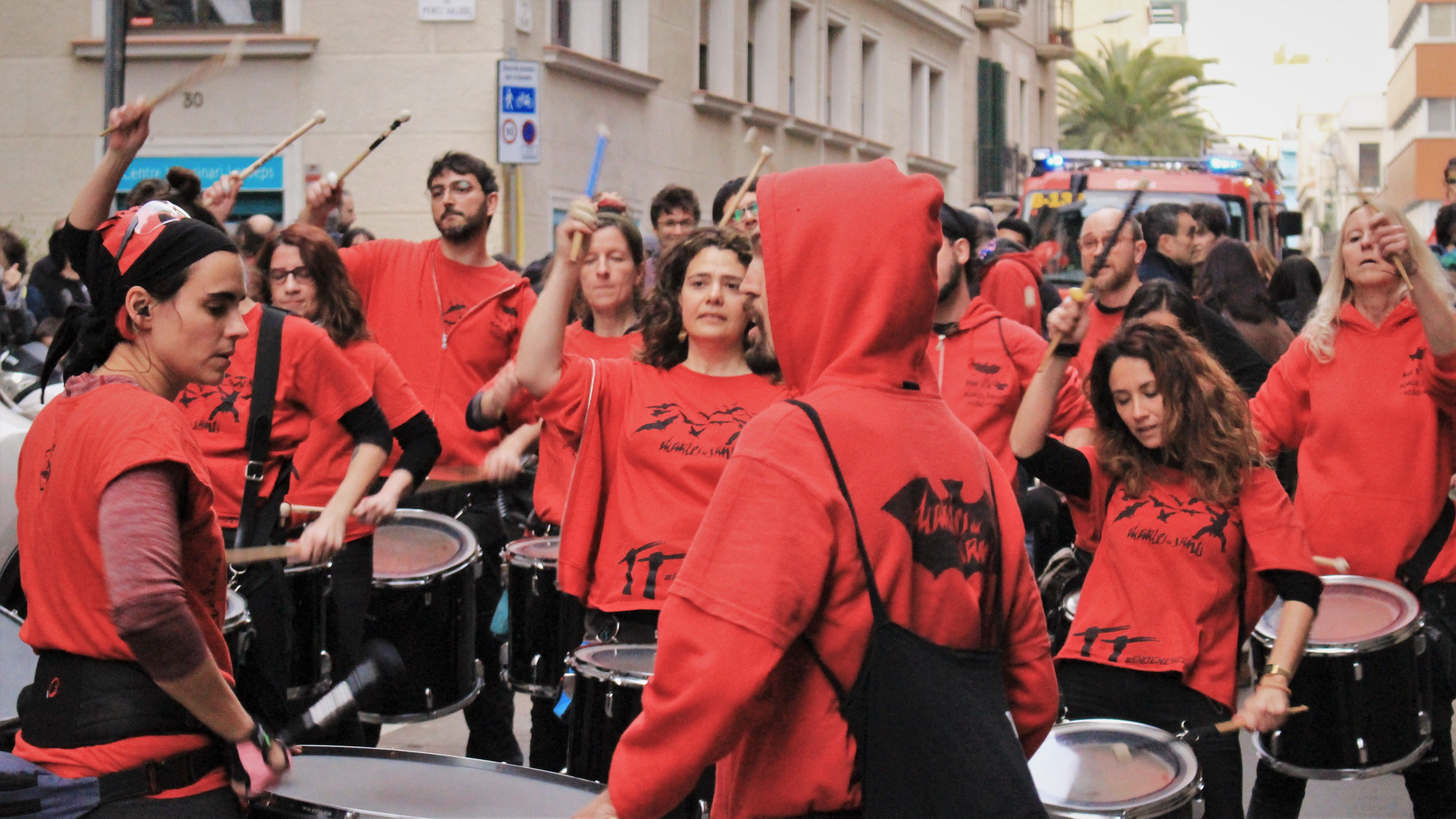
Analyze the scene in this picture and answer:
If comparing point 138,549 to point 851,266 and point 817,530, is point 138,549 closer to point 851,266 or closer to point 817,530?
point 817,530

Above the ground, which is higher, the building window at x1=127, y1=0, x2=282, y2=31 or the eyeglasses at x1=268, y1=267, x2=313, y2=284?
the building window at x1=127, y1=0, x2=282, y2=31

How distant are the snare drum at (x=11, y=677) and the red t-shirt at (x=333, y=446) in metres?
1.43

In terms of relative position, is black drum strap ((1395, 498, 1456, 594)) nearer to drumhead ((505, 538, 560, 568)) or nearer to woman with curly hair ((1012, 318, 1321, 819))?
woman with curly hair ((1012, 318, 1321, 819))

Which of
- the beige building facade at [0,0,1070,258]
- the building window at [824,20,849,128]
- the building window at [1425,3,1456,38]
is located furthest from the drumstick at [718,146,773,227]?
the building window at [1425,3,1456,38]

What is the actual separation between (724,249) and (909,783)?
244 centimetres

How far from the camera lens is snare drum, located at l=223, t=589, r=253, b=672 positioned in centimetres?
393

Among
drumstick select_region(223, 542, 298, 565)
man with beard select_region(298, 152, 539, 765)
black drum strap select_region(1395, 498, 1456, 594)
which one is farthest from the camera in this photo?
man with beard select_region(298, 152, 539, 765)

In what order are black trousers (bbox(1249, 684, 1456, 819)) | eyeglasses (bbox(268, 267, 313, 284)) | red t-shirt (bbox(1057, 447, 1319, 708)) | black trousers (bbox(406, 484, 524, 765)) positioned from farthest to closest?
1. black trousers (bbox(406, 484, 524, 765))
2. eyeglasses (bbox(268, 267, 313, 284))
3. black trousers (bbox(1249, 684, 1456, 819))
4. red t-shirt (bbox(1057, 447, 1319, 708))

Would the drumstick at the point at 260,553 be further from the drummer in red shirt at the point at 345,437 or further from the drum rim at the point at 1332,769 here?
the drum rim at the point at 1332,769

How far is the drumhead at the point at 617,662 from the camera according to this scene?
3912 mm

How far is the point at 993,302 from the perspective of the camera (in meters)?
8.75

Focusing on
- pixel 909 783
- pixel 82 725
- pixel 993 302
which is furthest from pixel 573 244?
pixel 993 302

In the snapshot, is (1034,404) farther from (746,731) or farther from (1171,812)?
(746,731)

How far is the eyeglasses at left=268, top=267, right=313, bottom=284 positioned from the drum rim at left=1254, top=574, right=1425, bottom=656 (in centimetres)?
331
